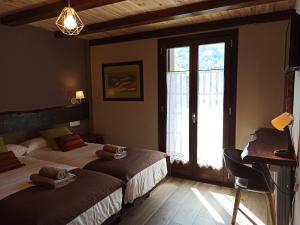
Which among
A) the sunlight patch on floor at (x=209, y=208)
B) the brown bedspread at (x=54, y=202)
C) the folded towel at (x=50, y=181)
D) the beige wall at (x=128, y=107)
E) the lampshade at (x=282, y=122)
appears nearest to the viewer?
the brown bedspread at (x=54, y=202)

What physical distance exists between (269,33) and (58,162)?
3.36 meters

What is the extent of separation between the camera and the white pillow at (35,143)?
11.5ft

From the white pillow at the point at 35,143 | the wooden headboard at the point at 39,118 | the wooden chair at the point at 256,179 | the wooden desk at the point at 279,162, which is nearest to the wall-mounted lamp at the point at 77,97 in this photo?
the wooden headboard at the point at 39,118

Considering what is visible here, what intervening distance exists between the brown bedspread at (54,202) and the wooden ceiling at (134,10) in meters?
1.87

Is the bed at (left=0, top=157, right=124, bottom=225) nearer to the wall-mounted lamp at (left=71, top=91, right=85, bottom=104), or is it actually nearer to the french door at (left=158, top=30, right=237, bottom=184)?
the french door at (left=158, top=30, right=237, bottom=184)

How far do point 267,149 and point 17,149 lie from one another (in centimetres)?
317

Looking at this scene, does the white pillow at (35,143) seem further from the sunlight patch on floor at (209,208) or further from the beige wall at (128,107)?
the sunlight patch on floor at (209,208)

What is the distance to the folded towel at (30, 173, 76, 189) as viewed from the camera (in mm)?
2180

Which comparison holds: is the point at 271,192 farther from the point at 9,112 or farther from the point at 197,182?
the point at 9,112

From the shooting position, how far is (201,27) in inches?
140

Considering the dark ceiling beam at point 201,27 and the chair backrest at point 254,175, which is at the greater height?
the dark ceiling beam at point 201,27

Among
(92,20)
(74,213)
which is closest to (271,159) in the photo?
(74,213)

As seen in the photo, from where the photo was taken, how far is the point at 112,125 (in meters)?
4.62

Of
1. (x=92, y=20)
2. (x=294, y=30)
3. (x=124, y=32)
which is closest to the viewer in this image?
(x=294, y=30)
